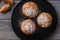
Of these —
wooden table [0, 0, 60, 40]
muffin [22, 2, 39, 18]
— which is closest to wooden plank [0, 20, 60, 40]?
wooden table [0, 0, 60, 40]

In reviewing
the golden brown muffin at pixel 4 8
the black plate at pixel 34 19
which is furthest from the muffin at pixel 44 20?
the golden brown muffin at pixel 4 8

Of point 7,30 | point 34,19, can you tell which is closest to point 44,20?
point 34,19

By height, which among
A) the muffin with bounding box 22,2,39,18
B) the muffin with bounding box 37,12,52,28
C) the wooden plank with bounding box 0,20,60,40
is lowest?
the wooden plank with bounding box 0,20,60,40

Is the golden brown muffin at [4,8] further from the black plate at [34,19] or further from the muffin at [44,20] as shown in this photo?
the muffin at [44,20]

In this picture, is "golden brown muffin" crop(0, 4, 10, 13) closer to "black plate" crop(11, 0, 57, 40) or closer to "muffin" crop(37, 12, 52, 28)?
"black plate" crop(11, 0, 57, 40)

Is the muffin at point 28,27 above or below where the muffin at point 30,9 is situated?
below

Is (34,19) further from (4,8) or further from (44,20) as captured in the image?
Result: (4,8)
